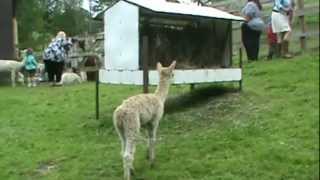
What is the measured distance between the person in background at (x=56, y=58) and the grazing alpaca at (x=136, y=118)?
10614 millimetres

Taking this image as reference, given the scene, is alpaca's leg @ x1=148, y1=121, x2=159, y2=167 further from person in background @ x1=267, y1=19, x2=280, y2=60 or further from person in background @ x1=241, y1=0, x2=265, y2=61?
person in background @ x1=241, y1=0, x2=265, y2=61

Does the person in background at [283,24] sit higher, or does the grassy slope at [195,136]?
the person in background at [283,24]

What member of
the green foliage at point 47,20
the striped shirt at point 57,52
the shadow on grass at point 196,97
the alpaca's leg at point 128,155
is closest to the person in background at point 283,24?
the shadow on grass at point 196,97

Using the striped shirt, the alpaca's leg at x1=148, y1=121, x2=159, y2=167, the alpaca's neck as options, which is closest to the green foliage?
the striped shirt

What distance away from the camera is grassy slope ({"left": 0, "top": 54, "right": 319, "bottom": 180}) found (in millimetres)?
8688

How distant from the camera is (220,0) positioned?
81.4 feet

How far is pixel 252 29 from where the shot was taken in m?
17.5

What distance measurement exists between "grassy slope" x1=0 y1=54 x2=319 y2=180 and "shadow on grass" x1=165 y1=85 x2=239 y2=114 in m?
0.02

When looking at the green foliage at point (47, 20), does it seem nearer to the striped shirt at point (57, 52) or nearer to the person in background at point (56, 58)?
the person in background at point (56, 58)

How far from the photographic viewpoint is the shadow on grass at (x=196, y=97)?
1260cm

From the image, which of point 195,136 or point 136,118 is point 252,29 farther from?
point 136,118

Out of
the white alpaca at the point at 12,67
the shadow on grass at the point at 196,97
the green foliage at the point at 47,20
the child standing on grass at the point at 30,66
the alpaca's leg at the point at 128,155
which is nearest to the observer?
the alpaca's leg at the point at 128,155

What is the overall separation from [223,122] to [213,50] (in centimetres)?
303

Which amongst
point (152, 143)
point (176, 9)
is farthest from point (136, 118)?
point (176, 9)
